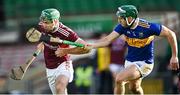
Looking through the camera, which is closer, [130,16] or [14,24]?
[130,16]

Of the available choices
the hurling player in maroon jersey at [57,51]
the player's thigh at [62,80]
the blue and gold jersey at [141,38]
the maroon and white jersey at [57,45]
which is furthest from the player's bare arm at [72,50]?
the blue and gold jersey at [141,38]

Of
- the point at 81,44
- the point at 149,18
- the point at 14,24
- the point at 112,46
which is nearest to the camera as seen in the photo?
the point at 81,44

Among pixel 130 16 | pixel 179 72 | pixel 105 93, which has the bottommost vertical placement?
pixel 105 93

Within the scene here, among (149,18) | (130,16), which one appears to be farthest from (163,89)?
(130,16)

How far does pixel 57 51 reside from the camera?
14227 mm

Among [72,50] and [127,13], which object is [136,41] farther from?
[72,50]

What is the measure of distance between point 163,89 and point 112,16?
194 inches

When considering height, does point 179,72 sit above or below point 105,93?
above

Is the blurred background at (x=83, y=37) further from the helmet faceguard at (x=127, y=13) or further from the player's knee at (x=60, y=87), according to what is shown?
the player's knee at (x=60, y=87)

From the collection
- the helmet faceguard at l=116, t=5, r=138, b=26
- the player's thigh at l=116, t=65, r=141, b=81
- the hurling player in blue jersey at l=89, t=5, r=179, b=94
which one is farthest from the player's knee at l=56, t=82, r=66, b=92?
the helmet faceguard at l=116, t=5, r=138, b=26

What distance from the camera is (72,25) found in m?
24.5

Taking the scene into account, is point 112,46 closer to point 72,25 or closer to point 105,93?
point 105,93

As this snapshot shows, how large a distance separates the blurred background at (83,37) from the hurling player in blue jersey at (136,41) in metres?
3.67

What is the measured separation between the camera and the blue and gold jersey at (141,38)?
47.0 ft
